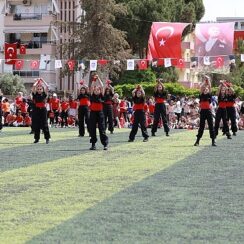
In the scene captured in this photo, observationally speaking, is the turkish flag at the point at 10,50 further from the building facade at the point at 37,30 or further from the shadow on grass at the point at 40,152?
the shadow on grass at the point at 40,152

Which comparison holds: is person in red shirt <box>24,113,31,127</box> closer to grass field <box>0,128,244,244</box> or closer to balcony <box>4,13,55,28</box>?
grass field <box>0,128,244,244</box>

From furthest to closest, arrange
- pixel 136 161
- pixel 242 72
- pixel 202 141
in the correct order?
pixel 242 72 < pixel 202 141 < pixel 136 161

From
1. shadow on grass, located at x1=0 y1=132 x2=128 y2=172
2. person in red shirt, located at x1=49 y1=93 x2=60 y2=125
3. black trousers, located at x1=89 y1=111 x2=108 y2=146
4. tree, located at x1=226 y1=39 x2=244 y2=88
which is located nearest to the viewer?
shadow on grass, located at x1=0 y1=132 x2=128 y2=172

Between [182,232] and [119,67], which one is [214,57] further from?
[182,232]

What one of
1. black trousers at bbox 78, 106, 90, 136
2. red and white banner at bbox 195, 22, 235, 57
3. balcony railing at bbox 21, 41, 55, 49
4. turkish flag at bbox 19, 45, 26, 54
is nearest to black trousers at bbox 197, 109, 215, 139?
black trousers at bbox 78, 106, 90, 136

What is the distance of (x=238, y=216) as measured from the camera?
9.07 meters

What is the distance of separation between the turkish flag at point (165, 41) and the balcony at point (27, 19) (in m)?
25.6

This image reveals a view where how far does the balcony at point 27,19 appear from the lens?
209ft

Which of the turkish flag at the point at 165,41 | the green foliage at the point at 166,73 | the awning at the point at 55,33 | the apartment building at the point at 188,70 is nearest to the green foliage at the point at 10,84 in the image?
the awning at the point at 55,33

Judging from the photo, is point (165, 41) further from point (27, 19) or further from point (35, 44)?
point (27, 19)

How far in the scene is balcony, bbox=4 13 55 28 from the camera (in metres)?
63.7

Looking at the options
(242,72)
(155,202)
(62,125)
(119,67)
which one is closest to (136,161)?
(155,202)

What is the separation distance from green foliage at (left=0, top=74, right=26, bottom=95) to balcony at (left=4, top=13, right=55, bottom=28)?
26.0 feet

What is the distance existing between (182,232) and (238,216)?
1271 mm
